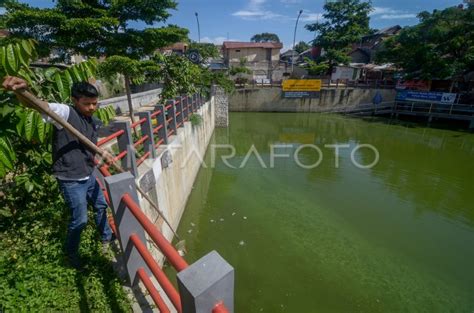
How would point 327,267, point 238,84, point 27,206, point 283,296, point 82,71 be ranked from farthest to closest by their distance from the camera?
1. point 238,84
2. point 327,267
3. point 283,296
4. point 27,206
5. point 82,71

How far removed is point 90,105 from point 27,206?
1977 millimetres

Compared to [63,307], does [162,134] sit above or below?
above

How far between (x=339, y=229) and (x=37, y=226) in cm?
585

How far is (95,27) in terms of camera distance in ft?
23.4

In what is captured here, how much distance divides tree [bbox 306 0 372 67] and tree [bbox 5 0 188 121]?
21.2 m

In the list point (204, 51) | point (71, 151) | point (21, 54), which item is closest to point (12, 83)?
point (21, 54)

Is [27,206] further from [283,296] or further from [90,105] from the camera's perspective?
[283,296]

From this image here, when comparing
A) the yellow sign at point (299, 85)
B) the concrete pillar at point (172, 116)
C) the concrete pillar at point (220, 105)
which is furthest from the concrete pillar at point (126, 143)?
the yellow sign at point (299, 85)

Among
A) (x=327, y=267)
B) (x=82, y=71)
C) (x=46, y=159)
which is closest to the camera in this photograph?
(x=82, y=71)

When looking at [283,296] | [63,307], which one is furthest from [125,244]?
[283,296]

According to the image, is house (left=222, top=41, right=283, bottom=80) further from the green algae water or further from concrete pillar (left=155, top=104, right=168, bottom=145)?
concrete pillar (left=155, top=104, right=168, bottom=145)

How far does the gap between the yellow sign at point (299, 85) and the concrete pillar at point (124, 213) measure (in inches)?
840

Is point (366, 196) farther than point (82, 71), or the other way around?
point (366, 196)

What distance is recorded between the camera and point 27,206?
309 cm
